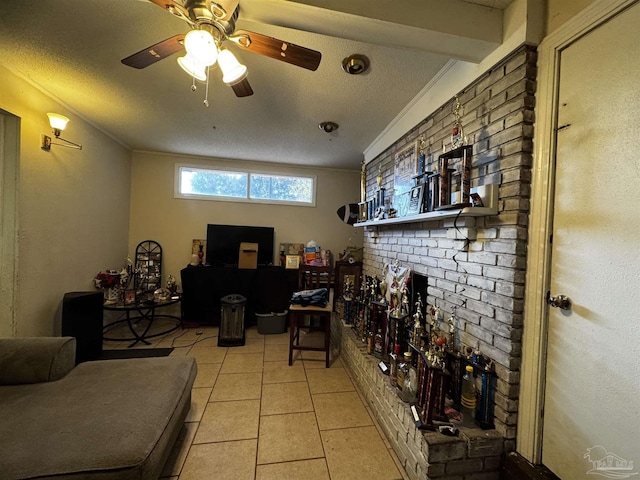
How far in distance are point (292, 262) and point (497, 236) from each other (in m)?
2.83

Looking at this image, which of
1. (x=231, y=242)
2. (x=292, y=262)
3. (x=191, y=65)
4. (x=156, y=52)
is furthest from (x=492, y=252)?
(x=231, y=242)

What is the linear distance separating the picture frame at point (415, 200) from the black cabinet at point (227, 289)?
2.15 metres

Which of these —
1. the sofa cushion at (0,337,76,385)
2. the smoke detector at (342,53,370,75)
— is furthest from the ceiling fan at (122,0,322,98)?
the sofa cushion at (0,337,76,385)

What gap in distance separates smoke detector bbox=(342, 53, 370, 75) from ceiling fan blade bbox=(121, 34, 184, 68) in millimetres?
996

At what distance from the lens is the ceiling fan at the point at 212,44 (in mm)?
1074

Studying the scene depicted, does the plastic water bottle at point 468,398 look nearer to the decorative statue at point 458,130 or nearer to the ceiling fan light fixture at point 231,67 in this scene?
the decorative statue at point 458,130

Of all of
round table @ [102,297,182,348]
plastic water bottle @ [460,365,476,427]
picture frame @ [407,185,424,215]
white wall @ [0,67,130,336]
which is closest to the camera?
plastic water bottle @ [460,365,476,427]

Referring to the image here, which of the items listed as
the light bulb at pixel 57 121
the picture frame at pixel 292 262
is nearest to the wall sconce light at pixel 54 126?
the light bulb at pixel 57 121

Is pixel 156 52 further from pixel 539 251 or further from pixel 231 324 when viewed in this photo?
pixel 231 324

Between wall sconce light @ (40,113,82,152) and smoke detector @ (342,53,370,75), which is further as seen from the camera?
wall sconce light @ (40,113,82,152)

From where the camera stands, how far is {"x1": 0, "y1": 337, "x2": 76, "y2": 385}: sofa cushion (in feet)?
4.57

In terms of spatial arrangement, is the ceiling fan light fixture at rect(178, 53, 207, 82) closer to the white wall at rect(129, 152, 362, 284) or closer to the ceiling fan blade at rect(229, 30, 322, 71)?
the ceiling fan blade at rect(229, 30, 322, 71)

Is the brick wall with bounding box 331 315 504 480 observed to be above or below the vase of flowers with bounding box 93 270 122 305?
below

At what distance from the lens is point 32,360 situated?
1.42 m
